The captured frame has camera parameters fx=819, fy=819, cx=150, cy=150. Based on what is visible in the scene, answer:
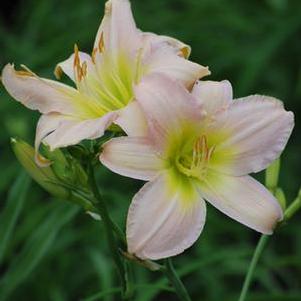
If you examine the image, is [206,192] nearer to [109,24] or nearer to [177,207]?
[177,207]

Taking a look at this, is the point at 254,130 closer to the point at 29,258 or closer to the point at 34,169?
the point at 34,169

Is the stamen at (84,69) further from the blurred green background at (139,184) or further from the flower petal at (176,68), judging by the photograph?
the blurred green background at (139,184)

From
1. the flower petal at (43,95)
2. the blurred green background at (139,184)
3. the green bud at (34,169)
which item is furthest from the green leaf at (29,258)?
the flower petal at (43,95)

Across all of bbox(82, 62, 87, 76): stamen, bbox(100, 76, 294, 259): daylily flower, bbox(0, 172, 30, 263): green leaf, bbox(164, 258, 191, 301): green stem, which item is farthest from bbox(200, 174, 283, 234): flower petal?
bbox(0, 172, 30, 263): green leaf

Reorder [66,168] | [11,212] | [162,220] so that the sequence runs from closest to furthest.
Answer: [162,220] < [66,168] < [11,212]

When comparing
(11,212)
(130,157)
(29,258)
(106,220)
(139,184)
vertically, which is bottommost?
(139,184)

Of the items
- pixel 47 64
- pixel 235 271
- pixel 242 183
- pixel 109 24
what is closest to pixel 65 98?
pixel 109 24

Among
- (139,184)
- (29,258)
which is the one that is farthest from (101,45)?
(139,184)
